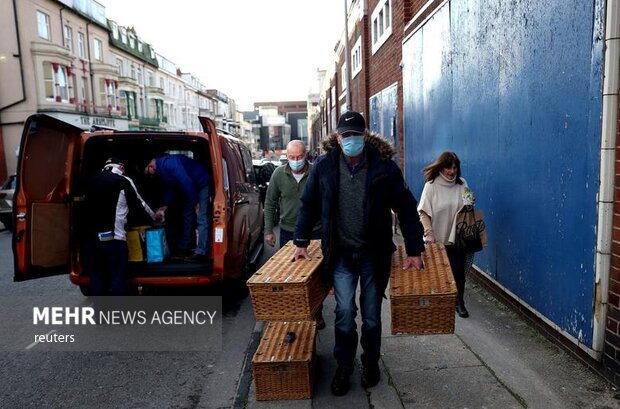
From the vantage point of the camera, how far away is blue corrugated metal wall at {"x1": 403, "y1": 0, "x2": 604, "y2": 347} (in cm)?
366

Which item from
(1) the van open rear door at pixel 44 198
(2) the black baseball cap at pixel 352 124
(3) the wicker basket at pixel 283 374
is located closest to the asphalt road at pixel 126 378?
(3) the wicker basket at pixel 283 374

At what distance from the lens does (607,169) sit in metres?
3.38

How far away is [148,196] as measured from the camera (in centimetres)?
707

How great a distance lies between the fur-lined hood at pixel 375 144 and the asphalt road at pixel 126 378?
6.42 feet

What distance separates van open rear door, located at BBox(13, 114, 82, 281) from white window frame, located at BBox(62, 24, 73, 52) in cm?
2937

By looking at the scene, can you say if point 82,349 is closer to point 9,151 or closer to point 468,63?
point 468,63

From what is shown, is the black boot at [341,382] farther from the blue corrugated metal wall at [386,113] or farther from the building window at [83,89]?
the building window at [83,89]

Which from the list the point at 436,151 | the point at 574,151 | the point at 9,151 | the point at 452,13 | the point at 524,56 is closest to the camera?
the point at 574,151

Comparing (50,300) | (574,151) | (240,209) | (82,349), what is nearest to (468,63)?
(574,151)

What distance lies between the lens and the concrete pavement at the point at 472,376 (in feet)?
11.3

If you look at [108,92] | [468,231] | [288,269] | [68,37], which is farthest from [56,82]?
[288,269]

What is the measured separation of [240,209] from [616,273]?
4.13 m

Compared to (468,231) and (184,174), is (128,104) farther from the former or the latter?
(468,231)

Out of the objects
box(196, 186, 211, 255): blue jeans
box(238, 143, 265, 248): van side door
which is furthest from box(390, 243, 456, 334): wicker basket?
box(238, 143, 265, 248): van side door
